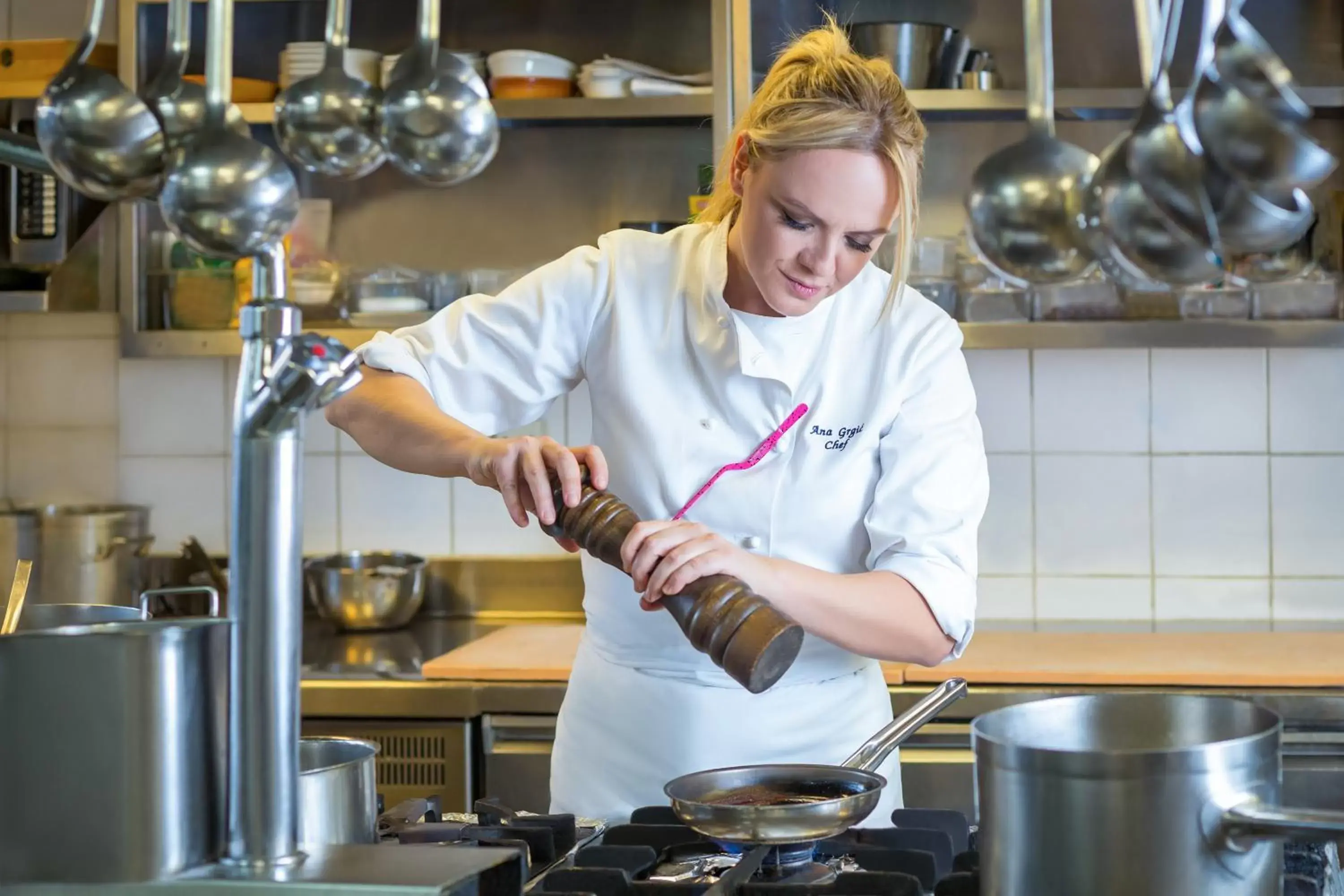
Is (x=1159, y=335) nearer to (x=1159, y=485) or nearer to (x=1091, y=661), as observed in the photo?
(x=1159, y=485)

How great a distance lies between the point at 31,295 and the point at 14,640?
2.25 m

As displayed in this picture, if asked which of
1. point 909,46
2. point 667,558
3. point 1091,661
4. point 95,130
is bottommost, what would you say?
point 1091,661

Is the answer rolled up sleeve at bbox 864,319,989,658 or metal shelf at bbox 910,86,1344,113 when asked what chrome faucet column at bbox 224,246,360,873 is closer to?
rolled up sleeve at bbox 864,319,989,658

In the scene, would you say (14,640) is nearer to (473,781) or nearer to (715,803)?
(715,803)

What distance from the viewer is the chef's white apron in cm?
172

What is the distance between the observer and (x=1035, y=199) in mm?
1109

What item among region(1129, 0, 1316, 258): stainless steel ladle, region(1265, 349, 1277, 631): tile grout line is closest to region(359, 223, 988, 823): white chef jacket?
region(1129, 0, 1316, 258): stainless steel ladle

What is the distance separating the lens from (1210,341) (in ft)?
8.69

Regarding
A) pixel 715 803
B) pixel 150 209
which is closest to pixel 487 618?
pixel 150 209

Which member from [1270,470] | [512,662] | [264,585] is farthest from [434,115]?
[1270,470]

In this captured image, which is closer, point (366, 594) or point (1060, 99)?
point (1060, 99)

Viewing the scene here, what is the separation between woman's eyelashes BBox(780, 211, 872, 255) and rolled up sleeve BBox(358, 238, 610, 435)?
35 centimetres

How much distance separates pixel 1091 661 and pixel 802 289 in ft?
4.02

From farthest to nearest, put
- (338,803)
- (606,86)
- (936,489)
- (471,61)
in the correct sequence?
(471,61), (606,86), (936,489), (338,803)
